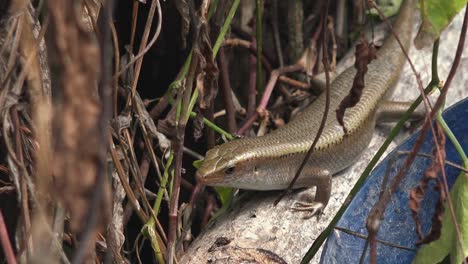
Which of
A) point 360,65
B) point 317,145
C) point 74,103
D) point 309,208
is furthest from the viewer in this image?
point 317,145

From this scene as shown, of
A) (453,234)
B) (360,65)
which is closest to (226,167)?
(453,234)

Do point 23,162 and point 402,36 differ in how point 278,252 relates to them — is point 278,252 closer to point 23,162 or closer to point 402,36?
point 23,162

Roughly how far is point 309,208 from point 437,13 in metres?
1.22

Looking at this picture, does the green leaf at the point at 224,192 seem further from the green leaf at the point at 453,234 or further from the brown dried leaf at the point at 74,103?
the brown dried leaf at the point at 74,103

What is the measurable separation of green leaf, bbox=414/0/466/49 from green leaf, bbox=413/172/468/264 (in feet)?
1.37

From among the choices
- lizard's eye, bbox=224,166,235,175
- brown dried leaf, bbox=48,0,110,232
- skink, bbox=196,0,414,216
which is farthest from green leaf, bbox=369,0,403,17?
brown dried leaf, bbox=48,0,110,232

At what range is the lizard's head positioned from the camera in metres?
2.82

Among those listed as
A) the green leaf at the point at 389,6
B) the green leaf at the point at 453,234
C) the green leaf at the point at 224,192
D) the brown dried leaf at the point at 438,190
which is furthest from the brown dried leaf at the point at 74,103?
the green leaf at the point at 389,6

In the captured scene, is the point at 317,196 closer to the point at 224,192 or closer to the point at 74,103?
the point at 224,192

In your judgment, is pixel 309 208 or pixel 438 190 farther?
pixel 309 208

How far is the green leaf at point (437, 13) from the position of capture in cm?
172

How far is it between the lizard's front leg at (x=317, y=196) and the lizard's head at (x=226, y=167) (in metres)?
0.23

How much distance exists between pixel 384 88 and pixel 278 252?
128cm

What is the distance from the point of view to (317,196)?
2982 millimetres
